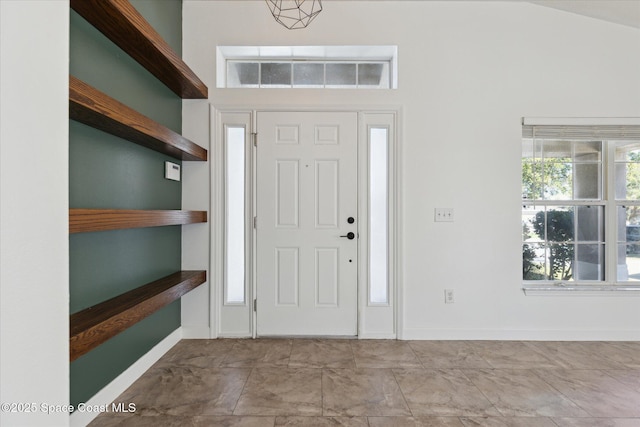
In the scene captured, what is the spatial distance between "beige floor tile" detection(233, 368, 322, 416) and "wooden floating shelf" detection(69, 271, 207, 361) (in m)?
0.81

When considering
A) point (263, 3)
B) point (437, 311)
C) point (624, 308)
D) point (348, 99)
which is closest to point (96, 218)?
point (348, 99)

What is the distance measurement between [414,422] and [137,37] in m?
2.77

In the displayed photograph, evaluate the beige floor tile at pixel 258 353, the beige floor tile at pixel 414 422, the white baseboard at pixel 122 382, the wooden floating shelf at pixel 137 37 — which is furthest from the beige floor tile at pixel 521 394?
the wooden floating shelf at pixel 137 37

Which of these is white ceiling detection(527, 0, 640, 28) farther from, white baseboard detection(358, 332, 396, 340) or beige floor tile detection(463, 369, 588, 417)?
white baseboard detection(358, 332, 396, 340)

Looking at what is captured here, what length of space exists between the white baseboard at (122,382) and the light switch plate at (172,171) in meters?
1.35

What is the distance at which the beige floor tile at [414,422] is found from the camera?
5.74ft

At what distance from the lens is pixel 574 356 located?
2.59 meters

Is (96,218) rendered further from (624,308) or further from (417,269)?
(624,308)

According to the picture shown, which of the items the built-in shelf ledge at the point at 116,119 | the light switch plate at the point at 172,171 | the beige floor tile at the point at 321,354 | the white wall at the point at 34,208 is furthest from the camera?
the light switch plate at the point at 172,171

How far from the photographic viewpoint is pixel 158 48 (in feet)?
6.66

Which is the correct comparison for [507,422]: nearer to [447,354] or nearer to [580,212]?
[447,354]

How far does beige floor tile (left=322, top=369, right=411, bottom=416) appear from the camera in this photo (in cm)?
187

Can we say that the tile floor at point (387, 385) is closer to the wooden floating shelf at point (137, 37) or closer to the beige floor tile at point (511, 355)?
the beige floor tile at point (511, 355)

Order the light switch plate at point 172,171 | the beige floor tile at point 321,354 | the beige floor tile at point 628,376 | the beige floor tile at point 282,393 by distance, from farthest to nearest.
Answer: the light switch plate at point 172,171
the beige floor tile at point 321,354
the beige floor tile at point 628,376
the beige floor tile at point 282,393
